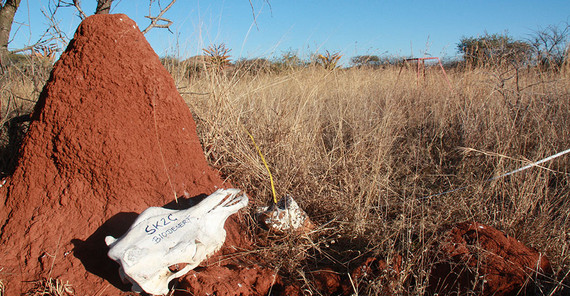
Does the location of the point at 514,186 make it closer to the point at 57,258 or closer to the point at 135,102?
the point at 135,102

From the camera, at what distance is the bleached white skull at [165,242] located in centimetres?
149

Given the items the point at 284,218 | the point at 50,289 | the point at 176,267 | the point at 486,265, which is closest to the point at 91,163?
the point at 50,289

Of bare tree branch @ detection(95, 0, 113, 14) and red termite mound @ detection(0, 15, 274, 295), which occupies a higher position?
bare tree branch @ detection(95, 0, 113, 14)

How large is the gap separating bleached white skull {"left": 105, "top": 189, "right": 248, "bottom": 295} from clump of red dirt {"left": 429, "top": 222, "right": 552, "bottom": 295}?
1.10 metres

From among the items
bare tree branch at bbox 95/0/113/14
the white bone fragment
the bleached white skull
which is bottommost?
the white bone fragment

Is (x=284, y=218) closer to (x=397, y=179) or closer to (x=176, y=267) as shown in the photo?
(x=176, y=267)

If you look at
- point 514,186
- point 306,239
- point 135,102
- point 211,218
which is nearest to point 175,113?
point 135,102

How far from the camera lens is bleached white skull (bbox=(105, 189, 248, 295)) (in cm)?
149

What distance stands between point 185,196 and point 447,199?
6.10 feet

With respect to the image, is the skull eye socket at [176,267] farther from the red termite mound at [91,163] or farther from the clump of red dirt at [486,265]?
the clump of red dirt at [486,265]

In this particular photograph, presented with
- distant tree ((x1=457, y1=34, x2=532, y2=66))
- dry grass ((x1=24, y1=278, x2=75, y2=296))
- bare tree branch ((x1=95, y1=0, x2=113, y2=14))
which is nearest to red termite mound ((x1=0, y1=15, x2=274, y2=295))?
dry grass ((x1=24, y1=278, x2=75, y2=296))

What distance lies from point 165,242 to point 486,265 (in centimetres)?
153

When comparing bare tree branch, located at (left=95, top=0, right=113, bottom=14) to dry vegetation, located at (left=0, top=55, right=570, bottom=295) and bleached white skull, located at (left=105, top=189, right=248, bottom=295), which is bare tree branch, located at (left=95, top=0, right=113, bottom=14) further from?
bleached white skull, located at (left=105, top=189, right=248, bottom=295)

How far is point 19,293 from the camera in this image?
1.59m
